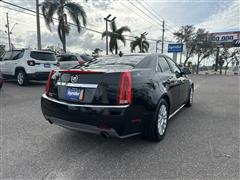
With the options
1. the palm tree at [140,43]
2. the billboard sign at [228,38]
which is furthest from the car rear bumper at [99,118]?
the billboard sign at [228,38]

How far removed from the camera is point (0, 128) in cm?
428

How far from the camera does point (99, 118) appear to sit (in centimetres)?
294

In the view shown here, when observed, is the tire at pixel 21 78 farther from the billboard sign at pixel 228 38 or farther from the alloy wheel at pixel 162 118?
the billboard sign at pixel 228 38

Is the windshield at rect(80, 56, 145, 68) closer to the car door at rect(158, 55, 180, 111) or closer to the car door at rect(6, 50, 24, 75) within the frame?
the car door at rect(158, 55, 180, 111)

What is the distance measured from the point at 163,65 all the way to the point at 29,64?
7.40 meters

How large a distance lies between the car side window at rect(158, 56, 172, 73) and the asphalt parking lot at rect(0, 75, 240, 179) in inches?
46.2

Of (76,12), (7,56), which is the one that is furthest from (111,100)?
(76,12)

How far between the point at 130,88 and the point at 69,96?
0.92 m

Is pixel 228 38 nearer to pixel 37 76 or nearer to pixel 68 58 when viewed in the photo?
pixel 68 58

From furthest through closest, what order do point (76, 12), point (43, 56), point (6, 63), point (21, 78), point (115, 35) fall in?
point (115, 35) < point (76, 12) < point (6, 63) < point (21, 78) < point (43, 56)

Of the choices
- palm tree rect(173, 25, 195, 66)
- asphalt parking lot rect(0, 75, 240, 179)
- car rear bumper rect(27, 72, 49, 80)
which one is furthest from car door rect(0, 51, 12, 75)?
palm tree rect(173, 25, 195, 66)

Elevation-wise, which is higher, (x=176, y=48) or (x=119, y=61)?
(x=176, y=48)

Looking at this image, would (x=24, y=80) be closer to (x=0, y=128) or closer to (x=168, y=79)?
(x=0, y=128)

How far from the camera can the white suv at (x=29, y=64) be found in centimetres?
989
